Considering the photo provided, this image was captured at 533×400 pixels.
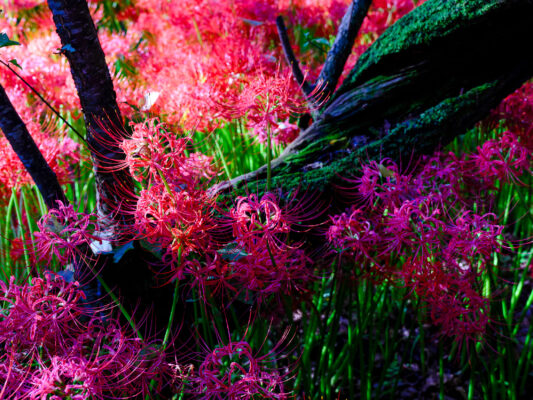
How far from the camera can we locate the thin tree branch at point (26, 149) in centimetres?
115

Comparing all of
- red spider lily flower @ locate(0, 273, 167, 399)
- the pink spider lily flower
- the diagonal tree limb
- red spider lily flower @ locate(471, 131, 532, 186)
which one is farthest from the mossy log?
red spider lily flower @ locate(0, 273, 167, 399)

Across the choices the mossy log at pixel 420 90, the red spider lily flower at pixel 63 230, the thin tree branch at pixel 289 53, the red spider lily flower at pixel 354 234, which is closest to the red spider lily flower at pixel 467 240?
the red spider lily flower at pixel 354 234

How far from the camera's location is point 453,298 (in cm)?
125

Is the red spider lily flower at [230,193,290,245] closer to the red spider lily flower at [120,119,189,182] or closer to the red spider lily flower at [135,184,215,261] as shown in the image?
the red spider lily flower at [135,184,215,261]

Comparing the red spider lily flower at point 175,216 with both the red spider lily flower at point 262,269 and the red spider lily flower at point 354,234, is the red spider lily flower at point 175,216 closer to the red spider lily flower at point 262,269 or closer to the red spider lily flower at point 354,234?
the red spider lily flower at point 262,269

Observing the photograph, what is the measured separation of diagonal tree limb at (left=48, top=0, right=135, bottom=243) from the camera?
3.67 feet

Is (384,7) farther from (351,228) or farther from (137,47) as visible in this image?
(351,228)

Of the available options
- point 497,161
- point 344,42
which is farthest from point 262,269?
point 344,42

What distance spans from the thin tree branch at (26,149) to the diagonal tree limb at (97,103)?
123 millimetres

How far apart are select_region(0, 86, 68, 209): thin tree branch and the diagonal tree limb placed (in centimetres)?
12

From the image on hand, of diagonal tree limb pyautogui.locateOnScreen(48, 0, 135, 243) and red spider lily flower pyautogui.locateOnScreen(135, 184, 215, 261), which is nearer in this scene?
red spider lily flower pyautogui.locateOnScreen(135, 184, 215, 261)

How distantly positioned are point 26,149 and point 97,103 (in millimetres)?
220

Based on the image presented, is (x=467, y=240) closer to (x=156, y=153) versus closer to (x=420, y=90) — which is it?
(x=420, y=90)

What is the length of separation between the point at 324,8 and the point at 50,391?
3039mm
